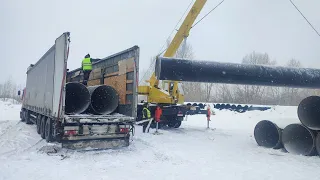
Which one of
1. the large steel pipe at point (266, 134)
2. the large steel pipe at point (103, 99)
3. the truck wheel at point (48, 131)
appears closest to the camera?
the truck wheel at point (48, 131)

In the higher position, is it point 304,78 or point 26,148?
point 304,78

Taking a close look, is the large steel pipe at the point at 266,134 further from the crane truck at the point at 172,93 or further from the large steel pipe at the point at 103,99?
the crane truck at the point at 172,93

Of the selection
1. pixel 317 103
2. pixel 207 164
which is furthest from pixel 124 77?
pixel 317 103

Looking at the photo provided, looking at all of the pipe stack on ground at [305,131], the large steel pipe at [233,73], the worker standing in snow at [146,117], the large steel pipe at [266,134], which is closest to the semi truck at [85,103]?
the large steel pipe at [233,73]

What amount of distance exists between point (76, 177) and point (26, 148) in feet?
11.8

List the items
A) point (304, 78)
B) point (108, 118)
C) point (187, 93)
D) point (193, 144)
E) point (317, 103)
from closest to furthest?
point (304, 78) < point (108, 118) < point (317, 103) < point (193, 144) < point (187, 93)

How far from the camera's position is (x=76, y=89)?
936 centimetres

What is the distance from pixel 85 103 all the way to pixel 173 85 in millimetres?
7221

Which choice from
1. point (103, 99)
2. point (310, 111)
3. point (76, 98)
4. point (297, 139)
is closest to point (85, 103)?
point (76, 98)

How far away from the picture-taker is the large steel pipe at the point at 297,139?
8.60m

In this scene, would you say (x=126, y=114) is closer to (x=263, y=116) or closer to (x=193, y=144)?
(x=193, y=144)

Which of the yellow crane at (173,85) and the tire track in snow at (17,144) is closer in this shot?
the tire track in snow at (17,144)

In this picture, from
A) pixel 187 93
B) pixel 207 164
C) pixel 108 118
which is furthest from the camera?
pixel 187 93

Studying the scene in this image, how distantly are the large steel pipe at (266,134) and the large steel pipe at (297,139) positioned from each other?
66 centimetres
